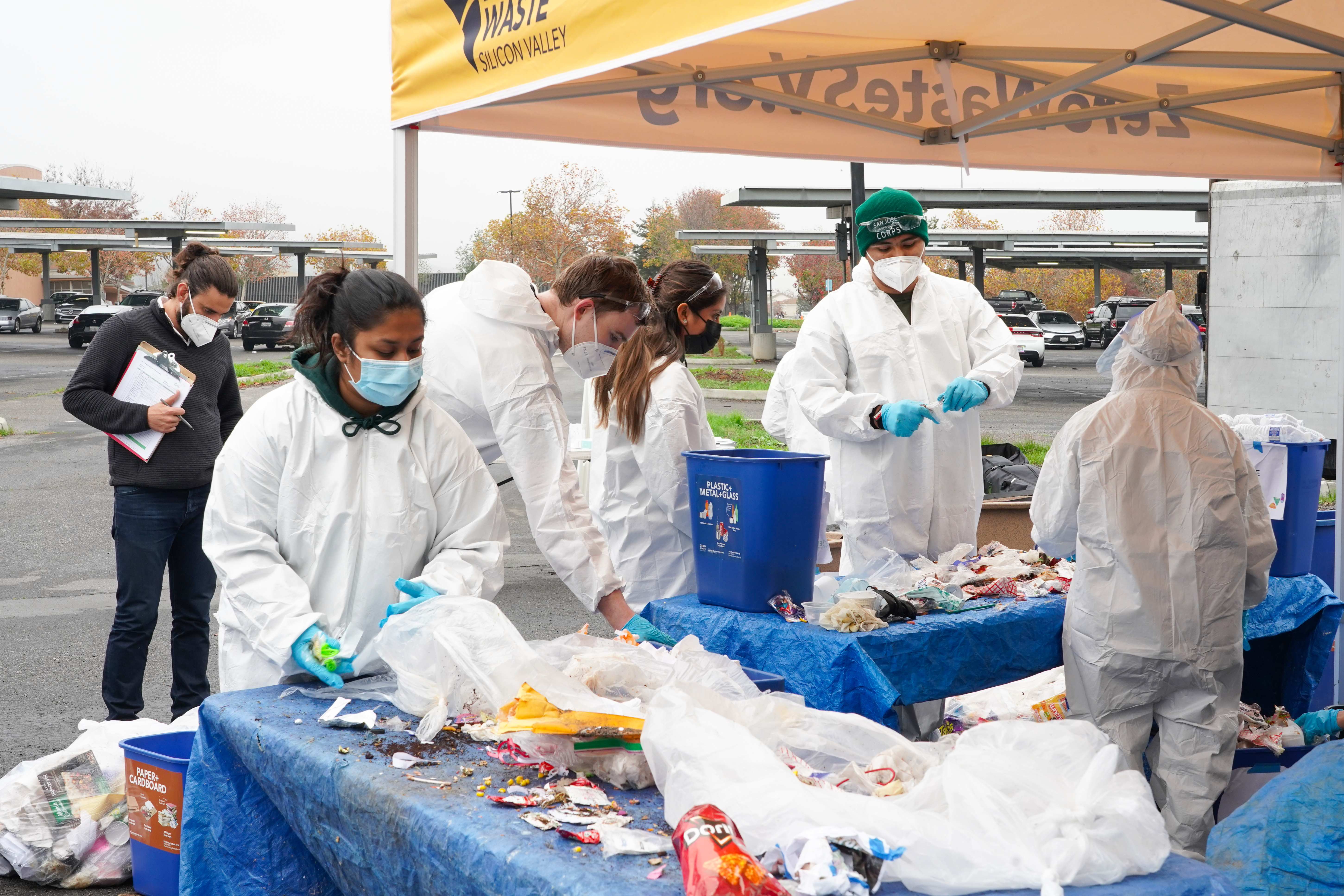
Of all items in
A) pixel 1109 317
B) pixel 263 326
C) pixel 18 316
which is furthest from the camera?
pixel 18 316

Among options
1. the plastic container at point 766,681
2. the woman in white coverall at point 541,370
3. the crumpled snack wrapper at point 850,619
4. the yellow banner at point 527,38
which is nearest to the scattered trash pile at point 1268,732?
the crumpled snack wrapper at point 850,619

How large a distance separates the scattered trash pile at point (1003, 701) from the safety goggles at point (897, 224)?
177 centimetres

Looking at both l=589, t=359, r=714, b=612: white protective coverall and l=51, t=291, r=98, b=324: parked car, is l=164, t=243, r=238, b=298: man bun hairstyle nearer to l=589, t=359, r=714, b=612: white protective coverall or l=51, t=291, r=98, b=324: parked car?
l=589, t=359, r=714, b=612: white protective coverall

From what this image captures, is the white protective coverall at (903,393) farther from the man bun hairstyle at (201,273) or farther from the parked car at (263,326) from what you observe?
the parked car at (263,326)

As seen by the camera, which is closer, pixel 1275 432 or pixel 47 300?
pixel 1275 432

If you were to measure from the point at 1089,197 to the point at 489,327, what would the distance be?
22052 millimetres

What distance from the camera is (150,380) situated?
4301 mm

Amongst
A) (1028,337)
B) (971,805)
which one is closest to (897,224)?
(971,805)

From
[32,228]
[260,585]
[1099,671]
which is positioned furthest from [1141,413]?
[32,228]

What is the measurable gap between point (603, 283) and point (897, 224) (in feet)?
4.21

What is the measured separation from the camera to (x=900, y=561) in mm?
3547

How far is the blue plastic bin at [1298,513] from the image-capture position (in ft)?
12.5

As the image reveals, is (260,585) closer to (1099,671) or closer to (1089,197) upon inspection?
(1099,671)

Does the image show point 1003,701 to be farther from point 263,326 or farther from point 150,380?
point 263,326
